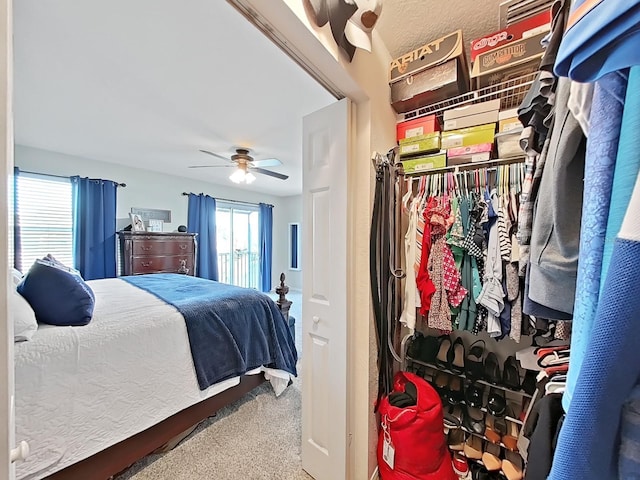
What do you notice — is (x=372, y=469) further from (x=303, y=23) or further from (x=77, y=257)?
(x=77, y=257)

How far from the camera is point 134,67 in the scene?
1631 millimetres

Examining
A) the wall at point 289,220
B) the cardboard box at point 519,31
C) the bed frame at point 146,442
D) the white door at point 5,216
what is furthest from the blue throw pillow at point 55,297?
the wall at point 289,220

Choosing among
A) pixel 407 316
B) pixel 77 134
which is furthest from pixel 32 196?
pixel 407 316

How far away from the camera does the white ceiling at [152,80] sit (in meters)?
1.27

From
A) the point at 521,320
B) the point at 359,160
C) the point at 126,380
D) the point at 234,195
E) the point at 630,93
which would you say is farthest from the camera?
the point at 234,195

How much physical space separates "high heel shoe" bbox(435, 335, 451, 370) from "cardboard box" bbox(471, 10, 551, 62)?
63.4 inches

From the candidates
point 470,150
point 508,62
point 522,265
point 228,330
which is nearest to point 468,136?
point 470,150

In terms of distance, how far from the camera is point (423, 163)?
144 centimetres

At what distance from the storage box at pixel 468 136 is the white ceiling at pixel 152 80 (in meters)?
1.00

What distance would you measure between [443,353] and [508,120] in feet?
4.34

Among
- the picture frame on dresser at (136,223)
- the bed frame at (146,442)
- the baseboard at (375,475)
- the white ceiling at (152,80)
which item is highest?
the white ceiling at (152,80)

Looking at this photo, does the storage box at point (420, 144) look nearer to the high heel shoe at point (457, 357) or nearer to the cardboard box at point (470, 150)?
the cardboard box at point (470, 150)

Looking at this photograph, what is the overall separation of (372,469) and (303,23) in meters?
2.05

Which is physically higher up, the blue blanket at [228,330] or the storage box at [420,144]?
the storage box at [420,144]
